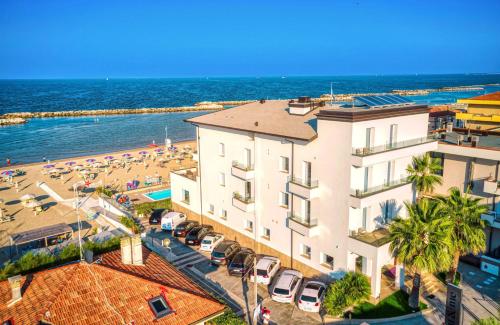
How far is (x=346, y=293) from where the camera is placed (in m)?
22.1

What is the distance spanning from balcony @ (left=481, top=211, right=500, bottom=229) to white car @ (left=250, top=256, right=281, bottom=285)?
14.7m

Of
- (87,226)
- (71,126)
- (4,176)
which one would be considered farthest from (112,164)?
(71,126)

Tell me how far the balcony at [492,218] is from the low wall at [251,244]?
12175mm

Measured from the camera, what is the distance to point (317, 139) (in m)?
24.5

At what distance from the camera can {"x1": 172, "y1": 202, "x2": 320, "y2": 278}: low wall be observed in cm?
2655

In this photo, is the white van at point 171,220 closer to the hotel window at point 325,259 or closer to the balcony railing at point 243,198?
the balcony railing at point 243,198

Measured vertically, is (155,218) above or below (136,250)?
below

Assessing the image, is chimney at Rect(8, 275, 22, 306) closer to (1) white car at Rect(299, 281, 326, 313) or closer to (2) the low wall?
(1) white car at Rect(299, 281, 326, 313)

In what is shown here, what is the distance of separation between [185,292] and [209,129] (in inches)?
764

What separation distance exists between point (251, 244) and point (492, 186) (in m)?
17.8

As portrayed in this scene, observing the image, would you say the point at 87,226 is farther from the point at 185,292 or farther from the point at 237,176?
the point at 185,292

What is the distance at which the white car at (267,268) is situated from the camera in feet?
85.5

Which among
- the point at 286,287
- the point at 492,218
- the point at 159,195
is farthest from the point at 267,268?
the point at 159,195

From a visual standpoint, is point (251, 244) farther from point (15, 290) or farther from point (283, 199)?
point (15, 290)
